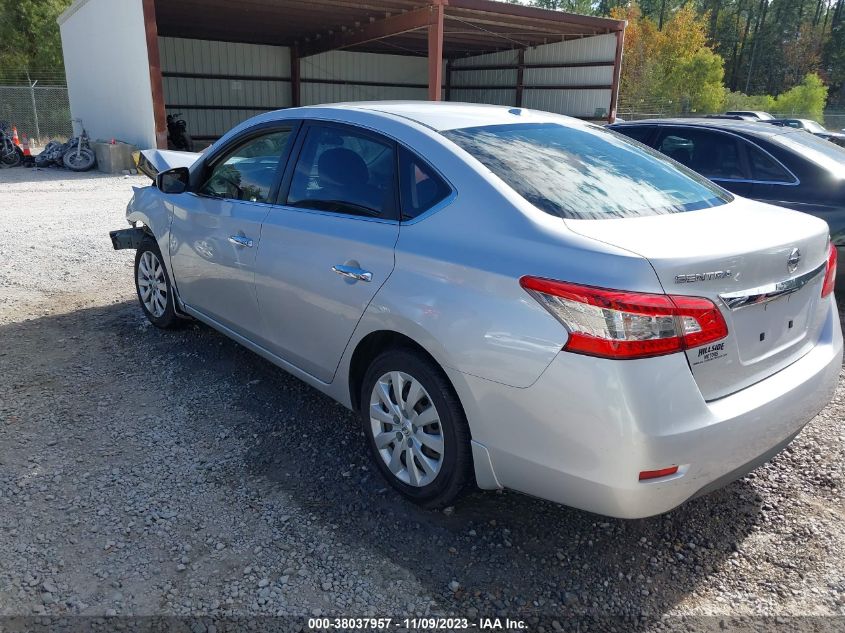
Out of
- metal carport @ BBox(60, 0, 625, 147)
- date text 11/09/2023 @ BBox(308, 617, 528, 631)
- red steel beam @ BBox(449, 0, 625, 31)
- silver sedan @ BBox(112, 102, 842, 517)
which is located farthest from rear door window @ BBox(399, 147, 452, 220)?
red steel beam @ BBox(449, 0, 625, 31)

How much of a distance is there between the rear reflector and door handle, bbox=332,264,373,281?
1.36m

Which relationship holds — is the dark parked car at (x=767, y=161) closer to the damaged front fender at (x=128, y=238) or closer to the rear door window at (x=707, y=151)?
the rear door window at (x=707, y=151)

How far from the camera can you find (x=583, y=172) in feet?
9.68

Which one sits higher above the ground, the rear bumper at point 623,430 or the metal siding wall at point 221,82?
the metal siding wall at point 221,82

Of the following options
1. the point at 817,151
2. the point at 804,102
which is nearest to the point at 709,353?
the point at 817,151

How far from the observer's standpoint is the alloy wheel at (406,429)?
2.82 m

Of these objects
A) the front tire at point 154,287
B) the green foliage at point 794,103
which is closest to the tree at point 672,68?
the green foliage at point 794,103

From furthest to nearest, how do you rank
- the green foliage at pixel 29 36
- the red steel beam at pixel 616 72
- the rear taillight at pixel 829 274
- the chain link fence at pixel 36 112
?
the green foliage at pixel 29 36
the chain link fence at pixel 36 112
the red steel beam at pixel 616 72
the rear taillight at pixel 829 274

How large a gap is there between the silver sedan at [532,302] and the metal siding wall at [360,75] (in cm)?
2449

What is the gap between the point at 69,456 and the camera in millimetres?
3395

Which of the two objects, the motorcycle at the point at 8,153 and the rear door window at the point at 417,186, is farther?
the motorcycle at the point at 8,153

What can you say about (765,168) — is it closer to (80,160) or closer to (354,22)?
(80,160)

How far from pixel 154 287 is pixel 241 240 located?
1635 millimetres

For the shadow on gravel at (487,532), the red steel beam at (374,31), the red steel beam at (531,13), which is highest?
the red steel beam at (531,13)
